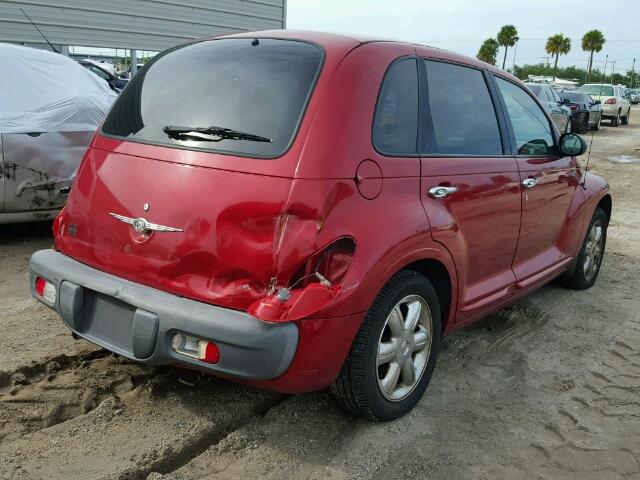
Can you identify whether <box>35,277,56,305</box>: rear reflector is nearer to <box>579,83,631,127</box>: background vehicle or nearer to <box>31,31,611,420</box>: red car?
<box>31,31,611,420</box>: red car

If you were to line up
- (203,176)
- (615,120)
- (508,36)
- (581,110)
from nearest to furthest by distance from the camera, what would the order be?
(203,176)
(581,110)
(615,120)
(508,36)

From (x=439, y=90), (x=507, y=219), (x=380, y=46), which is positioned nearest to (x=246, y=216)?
(x=380, y=46)

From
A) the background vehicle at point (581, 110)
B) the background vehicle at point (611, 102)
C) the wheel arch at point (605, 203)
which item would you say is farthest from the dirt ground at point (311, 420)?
the background vehicle at point (611, 102)

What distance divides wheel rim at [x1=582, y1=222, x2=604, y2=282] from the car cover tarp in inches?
166

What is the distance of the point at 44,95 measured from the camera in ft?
17.7

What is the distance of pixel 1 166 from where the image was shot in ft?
16.0

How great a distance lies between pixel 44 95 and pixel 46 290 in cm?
310

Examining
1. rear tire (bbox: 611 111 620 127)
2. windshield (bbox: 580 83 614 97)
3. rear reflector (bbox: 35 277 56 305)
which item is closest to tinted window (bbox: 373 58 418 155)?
rear reflector (bbox: 35 277 56 305)

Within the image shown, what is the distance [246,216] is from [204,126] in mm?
527

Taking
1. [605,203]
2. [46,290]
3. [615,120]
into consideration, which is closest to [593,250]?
[605,203]

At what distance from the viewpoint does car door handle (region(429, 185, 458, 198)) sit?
2.93 meters

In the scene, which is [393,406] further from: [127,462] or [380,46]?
[380,46]

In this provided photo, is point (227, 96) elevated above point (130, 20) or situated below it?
below

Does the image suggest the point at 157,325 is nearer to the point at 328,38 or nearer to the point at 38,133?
the point at 328,38
